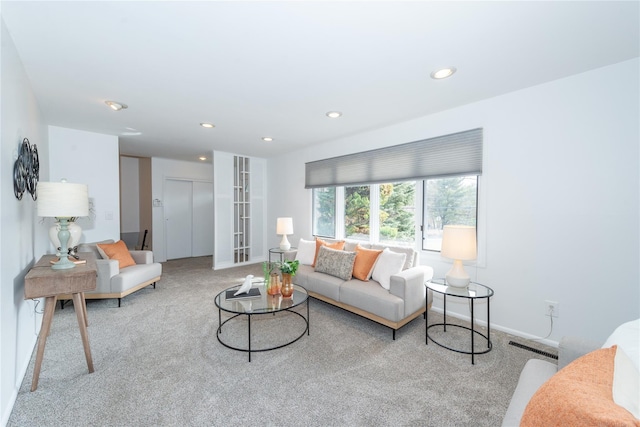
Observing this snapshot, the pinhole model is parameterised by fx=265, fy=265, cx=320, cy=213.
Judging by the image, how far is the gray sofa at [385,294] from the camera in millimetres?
2471

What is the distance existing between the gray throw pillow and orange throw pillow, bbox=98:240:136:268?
8.51 feet

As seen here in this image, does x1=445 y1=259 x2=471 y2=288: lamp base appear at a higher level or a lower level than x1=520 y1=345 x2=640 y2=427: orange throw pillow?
lower

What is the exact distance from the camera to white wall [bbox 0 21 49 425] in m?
1.57

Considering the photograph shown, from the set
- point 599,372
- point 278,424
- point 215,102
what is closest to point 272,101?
point 215,102

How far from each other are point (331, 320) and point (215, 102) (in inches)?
102

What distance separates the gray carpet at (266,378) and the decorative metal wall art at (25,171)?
4.43 ft

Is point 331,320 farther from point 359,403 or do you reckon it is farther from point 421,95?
point 421,95

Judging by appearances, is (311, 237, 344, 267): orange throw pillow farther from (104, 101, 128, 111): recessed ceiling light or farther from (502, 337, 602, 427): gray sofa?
(104, 101, 128, 111): recessed ceiling light

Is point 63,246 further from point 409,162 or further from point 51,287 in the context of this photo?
point 409,162

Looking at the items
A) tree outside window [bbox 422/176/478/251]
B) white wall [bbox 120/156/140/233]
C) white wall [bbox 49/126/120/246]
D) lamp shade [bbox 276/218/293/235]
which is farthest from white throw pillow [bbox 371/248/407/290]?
white wall [bbox 120/156/140/233]

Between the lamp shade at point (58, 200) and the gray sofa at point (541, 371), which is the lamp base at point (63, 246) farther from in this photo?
the gray sofa at point (541, 371)

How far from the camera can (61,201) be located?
1.92 meters

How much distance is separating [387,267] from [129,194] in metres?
5.77

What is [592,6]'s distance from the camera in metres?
1.43
